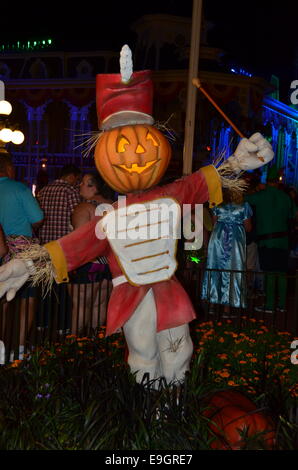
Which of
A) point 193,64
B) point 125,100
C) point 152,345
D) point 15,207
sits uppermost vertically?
point 193,64

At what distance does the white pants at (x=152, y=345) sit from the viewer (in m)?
3.71

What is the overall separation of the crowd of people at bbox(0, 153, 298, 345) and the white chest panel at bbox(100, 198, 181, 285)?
1088 millimetres

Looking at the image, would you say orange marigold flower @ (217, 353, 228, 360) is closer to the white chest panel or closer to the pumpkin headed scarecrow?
the pumpkin headed scarecrow

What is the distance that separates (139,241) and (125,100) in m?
0.83

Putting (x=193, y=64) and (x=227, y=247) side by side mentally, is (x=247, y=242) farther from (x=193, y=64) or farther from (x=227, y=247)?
(x=193, y=64)

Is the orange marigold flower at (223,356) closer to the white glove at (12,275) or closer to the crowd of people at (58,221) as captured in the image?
the crowd of people at (58,221)

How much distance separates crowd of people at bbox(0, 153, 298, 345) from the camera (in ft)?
18.4

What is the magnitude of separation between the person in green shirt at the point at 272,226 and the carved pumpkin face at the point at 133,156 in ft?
15.3

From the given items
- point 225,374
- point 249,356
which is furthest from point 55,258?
point 249,356

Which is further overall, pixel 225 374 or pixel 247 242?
pixel 247 242

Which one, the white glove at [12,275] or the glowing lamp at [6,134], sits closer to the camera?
the white glove at [12,275]

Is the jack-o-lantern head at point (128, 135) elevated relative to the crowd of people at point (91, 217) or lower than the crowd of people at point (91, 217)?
elevated

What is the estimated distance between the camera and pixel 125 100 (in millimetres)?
Answer: 3850

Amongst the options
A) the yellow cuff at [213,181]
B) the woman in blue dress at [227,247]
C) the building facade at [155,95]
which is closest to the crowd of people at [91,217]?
the woman in blue dress at [227,247]
